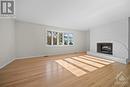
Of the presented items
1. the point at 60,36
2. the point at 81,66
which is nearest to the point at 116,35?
the point at 81,66

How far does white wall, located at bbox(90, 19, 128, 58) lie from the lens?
4477mm

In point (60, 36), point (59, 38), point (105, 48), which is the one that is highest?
point (60, 36)

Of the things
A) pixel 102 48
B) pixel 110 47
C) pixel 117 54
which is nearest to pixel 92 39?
pixel 102 48

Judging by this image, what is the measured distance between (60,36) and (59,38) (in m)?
0.20

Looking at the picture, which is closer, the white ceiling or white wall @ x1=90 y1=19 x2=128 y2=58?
the white ceiling

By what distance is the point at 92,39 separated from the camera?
22.2ft

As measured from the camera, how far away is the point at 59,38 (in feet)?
22.4

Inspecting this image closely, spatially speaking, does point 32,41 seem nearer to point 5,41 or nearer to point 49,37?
point 49,37

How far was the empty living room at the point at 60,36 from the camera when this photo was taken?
294 cm

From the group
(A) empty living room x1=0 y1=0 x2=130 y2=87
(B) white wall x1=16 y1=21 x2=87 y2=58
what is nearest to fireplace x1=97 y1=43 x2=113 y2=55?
(A) empty living room x1=0 y1=0 x2=130 y2=87

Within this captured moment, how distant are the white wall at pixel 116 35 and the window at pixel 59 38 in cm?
238

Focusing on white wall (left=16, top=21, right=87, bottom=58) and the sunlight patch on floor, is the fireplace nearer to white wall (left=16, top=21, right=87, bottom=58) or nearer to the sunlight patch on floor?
the sunlight patch on floor

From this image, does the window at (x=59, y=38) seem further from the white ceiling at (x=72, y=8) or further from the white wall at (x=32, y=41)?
the white ceiling at (x=72, y=8)

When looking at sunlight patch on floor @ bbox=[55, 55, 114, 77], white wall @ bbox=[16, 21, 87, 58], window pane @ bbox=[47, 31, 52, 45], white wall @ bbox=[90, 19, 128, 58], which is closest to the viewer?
sunlight patch on floor @ bbox=[55, 55, 114, 77]
